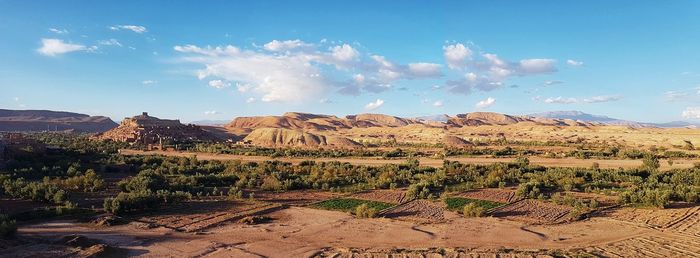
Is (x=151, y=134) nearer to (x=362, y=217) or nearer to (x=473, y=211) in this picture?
(x=362, y=217)

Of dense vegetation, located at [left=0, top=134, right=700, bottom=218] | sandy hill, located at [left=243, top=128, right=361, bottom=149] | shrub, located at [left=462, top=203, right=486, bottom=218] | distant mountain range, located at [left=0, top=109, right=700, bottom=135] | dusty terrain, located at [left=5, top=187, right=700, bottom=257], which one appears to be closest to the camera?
dusty terrain, located at [left=5, top=187, right=700, bottom=257]

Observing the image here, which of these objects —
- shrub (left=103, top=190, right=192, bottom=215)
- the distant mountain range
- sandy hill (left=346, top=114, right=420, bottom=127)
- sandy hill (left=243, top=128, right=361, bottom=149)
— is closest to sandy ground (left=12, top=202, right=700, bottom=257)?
shrub (left=103, top=190, right=192, bottom=215)

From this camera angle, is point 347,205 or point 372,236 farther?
point 347,205

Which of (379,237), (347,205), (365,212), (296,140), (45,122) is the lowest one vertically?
(379,237)

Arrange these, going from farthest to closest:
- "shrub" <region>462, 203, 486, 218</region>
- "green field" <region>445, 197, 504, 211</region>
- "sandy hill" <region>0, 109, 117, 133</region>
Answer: "sandy hill" <region>0, 109, 117, 133</region>, "green field" <region>445, 197, 504, 211</region>, "shrub" <region>462, 203, 486, 218</region>

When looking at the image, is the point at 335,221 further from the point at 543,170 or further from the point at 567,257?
the point at 543,170

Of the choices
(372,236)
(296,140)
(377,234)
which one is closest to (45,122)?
(296,140)

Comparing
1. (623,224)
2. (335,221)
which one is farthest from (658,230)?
(335,221)

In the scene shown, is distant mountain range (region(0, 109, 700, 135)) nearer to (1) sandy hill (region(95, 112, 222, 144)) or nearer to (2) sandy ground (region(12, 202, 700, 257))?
(1) sandy hill (region(95, 112, 222, 144))
